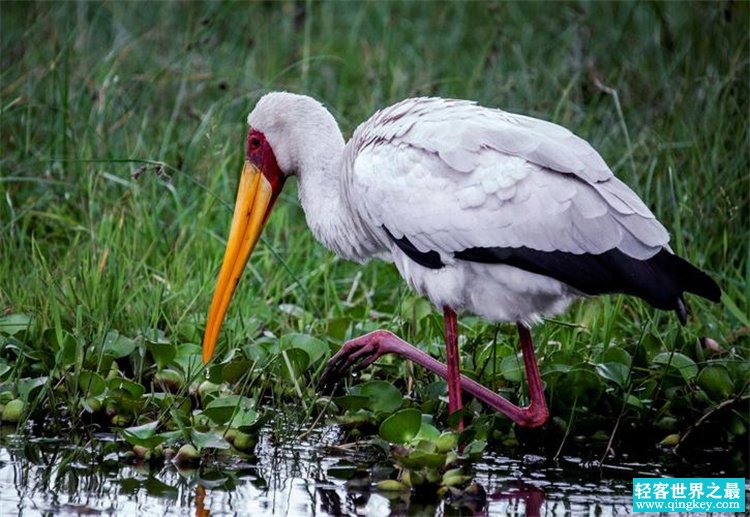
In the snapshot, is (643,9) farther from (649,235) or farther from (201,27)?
(649,235)

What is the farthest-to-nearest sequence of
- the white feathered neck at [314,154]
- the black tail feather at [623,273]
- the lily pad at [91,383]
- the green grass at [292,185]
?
the white feathered neck at [314,154] → the green grass at [292,185] → the lily pad at [91,383] → the black tail feather at [623,273]

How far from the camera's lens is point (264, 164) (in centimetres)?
595

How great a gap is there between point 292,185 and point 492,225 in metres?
2.86

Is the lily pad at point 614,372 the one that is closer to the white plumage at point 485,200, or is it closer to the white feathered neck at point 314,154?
the white plumage at point 485,200

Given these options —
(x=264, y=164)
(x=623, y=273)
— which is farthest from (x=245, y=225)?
(x=623, y=273)

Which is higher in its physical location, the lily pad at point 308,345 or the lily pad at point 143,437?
the lily pad at point 308,345

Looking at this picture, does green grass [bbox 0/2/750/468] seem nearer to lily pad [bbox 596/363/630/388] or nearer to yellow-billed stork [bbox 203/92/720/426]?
lily pad [bbox 596/363/630/388]

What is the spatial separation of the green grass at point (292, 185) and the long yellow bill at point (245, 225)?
0.64 ft

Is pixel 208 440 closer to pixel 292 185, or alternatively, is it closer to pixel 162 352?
pixel 162 352

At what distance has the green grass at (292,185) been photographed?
556 centimetres

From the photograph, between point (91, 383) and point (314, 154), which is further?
point (314, 154)

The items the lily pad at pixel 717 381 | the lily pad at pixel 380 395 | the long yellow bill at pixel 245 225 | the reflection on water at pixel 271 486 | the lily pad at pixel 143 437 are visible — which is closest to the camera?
the reflection on water at pixel 271 486

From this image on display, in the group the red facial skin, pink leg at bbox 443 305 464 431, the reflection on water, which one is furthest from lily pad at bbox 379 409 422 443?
the red facial skin

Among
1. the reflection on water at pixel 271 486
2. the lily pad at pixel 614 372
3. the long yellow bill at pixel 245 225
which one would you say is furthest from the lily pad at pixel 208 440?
the lily pad at pixel 614 372
